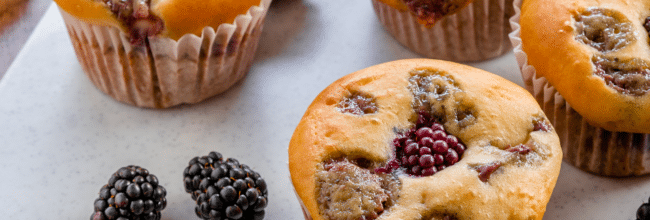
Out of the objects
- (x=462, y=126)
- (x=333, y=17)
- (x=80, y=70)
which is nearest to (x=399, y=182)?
(x=462, y=126)

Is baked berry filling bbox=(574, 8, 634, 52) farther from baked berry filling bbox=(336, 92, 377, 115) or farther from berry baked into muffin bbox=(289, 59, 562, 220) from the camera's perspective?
baked berry filling bbox=(336, 92, 377, 115)

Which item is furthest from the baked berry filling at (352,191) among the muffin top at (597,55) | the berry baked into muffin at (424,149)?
the muffin top at (597,55)

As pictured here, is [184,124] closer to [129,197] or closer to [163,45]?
[163,45]

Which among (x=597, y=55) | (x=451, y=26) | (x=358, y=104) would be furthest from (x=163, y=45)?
(x=597, y=55)

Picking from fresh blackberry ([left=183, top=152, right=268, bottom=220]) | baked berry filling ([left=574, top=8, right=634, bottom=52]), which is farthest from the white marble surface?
baked berry filling ([left=574, top=8, right=634, bottom=52])

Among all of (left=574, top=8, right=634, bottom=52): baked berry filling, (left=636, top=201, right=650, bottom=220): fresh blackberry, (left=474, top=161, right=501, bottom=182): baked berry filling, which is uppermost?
(left=574, top=8, right=634, bottom=52): baked berry filling

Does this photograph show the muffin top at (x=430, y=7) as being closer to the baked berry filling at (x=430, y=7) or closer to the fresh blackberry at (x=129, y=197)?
the baked berry filling at (x=430, y=7)
